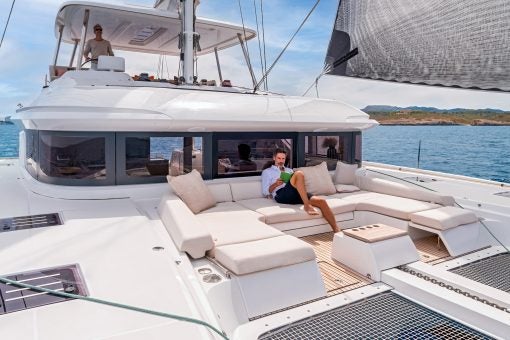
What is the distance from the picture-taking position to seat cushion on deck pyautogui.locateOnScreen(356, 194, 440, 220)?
4199mm

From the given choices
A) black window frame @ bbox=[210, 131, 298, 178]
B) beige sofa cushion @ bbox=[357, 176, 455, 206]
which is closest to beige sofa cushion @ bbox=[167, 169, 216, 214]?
black window frame @ bbox=[210, 131, 298, 178]

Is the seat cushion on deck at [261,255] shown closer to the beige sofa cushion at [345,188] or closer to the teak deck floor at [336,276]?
the teak deck floor at [336,276]

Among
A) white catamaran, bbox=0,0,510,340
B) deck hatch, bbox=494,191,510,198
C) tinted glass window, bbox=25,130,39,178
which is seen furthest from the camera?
tinted glass window, bbox=25,130,39,178

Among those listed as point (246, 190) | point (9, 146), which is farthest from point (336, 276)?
point (9, 146)

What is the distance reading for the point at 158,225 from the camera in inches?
137

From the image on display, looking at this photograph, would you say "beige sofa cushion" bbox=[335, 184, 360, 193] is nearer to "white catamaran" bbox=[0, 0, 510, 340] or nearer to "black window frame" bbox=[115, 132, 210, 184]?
"white catamaran" bbox=[0, 0, 510, 340]

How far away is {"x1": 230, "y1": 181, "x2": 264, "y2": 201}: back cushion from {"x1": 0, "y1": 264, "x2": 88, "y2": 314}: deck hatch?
2.53 metres

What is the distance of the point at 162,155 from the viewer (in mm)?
4680

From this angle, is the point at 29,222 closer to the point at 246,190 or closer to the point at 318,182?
the point at 246,190

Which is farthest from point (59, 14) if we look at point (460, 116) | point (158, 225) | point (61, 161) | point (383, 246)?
point (460, 116)

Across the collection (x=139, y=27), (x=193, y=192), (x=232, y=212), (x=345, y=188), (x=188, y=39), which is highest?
(x=139, y=27)

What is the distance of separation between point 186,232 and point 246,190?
1.99m

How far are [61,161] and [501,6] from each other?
446 centimetres

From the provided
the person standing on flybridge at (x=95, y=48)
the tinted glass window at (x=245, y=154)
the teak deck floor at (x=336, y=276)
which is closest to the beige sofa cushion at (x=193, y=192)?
the tinted glass window at (x=245, y=154)
